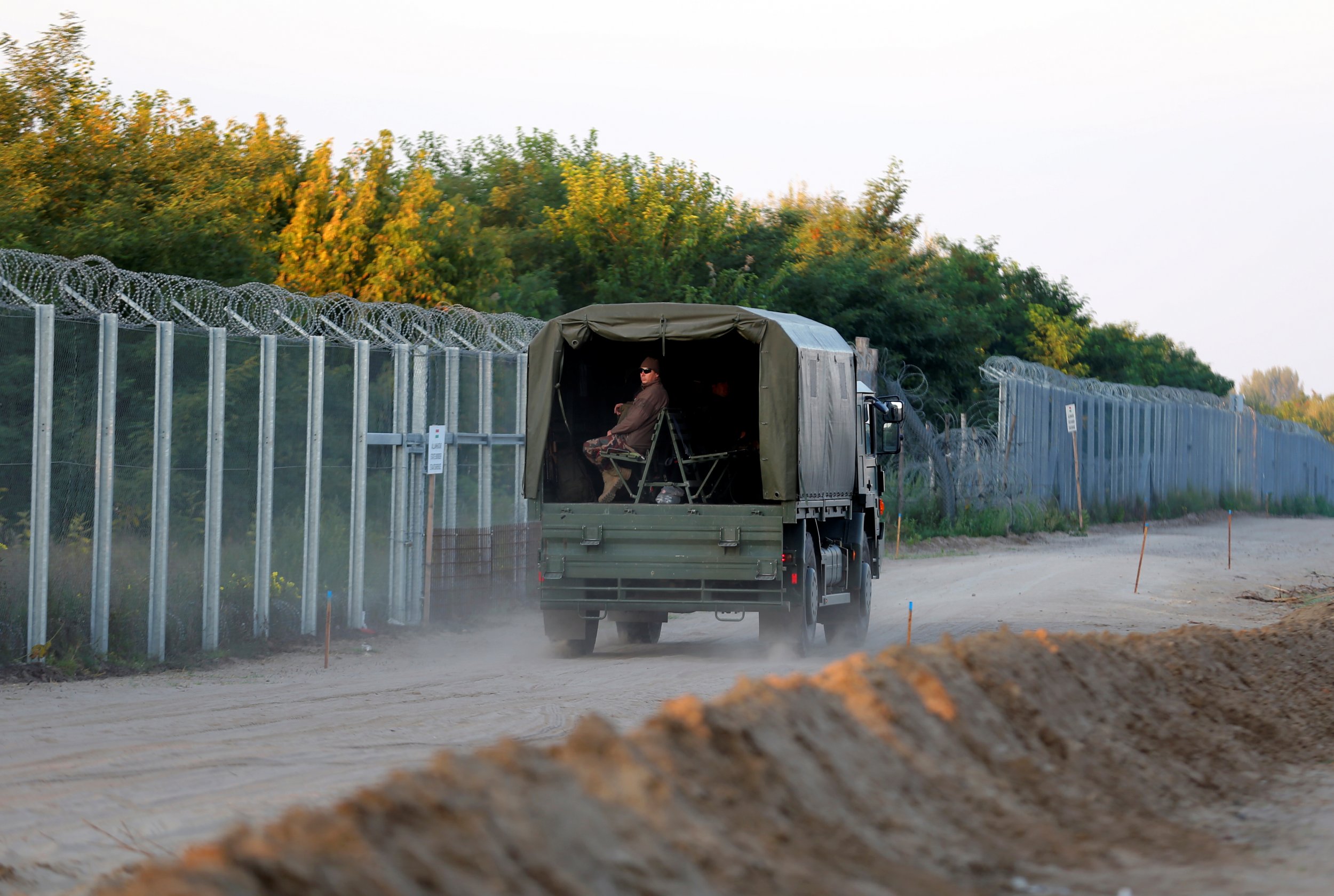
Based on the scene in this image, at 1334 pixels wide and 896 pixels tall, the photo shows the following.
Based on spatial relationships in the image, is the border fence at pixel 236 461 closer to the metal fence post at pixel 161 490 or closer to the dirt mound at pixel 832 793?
the metal fence post at pixel 161 490

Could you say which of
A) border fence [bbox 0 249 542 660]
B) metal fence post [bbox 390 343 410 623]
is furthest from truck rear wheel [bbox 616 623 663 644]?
metal fence post [bbox 390 343 410 623]

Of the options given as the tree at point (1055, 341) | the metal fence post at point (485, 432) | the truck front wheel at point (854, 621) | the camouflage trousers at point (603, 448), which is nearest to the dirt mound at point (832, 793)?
the camouflage trousers at point (603, 448)

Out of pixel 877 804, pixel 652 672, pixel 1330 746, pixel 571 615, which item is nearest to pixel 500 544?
pixel 571 615

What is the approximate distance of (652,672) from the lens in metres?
12.9

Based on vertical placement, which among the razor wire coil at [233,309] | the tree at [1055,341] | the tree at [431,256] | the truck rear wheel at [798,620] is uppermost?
the tree at [1055,341]

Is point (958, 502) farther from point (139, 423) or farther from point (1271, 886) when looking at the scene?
point (1271, 886)

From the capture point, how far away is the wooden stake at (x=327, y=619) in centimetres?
1290

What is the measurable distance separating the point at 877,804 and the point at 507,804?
5.88 feet

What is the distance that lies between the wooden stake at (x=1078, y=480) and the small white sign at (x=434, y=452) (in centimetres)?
1985

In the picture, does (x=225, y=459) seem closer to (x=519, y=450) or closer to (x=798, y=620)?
(x=798, y=620)

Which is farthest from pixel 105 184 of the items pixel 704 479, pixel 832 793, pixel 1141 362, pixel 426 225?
pixel 1141 362

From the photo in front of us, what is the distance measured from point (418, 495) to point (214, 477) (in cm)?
339

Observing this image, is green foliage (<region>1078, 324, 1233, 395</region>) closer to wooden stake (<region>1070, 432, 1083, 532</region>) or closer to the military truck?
wooden stake (<region>1070, 432, 1083, 532</region>)

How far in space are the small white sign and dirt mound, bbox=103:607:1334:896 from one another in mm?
8399
